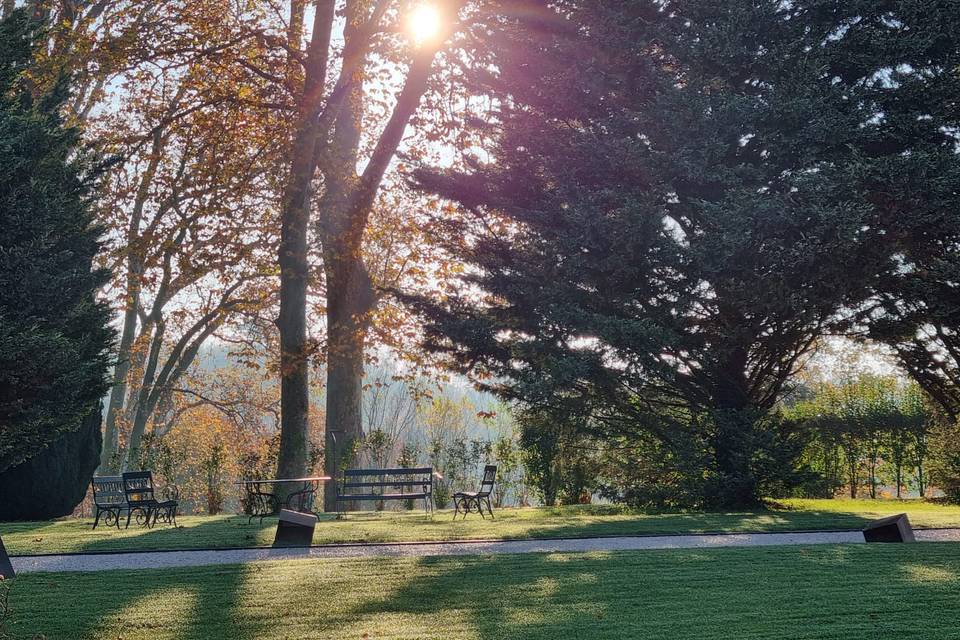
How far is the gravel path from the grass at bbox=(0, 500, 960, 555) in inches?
15.1

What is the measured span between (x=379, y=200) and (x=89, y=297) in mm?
13995

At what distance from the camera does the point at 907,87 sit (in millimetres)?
13742

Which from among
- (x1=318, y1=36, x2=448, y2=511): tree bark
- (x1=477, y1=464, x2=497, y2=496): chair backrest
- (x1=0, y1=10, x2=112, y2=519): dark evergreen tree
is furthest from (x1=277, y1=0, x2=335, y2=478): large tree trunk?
(x1=0, y1=10, x2=112, y2=519): dark evergreen tree

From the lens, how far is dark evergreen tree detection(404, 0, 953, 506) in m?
13.4

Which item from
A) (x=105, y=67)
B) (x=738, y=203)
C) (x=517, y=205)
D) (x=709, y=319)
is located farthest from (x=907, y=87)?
(x=105, y=67)

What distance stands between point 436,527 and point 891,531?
5.80m

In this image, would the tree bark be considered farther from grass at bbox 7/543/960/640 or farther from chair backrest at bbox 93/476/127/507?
grass at bbox 7/543/960/640

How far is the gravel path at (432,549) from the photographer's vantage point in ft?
28.3

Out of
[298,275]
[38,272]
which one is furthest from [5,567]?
[298,275]

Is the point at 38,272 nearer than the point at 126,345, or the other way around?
the point at 38,272

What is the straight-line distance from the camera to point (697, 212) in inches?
564

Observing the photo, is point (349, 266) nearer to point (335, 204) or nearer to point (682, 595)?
point (335, 204)

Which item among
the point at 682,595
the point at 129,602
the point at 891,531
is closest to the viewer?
the point at 129,602

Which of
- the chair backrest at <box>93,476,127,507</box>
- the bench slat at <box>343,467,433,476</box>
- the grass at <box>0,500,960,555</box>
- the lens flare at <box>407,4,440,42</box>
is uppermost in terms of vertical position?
the lens flare at <box>407,4,440,42</box>
